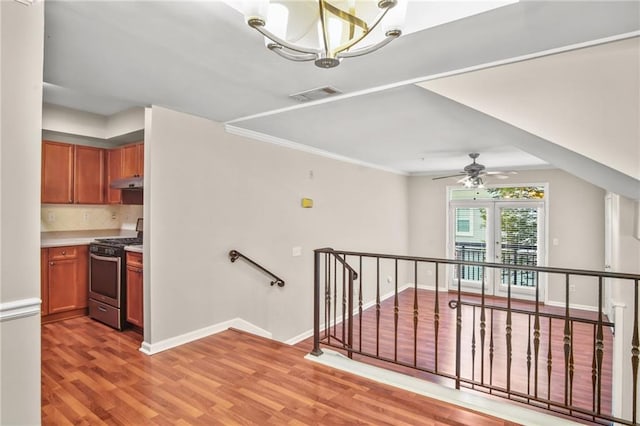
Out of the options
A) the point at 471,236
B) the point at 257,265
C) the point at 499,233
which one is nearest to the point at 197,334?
the point at 257,265

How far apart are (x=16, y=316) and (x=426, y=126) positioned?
12.1 feet

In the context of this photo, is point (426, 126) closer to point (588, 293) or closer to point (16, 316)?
point (16, 316)

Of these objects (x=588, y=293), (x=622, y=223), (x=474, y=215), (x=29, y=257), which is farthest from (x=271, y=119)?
(x=588, y=293)

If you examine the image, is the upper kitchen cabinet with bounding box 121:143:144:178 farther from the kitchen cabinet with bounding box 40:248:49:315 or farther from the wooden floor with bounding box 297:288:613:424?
→ the wooden floor with bounding box 297:288:613:424

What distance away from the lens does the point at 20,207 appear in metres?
1.56

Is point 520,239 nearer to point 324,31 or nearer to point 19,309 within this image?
point 324,31

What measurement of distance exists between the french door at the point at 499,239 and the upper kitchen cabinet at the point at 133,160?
5839 mm

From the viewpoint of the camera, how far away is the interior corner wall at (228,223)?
3227mm

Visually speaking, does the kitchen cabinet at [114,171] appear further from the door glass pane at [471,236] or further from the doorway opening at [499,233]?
the door glass pane at [471,236]

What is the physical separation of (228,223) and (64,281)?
78.7 inches

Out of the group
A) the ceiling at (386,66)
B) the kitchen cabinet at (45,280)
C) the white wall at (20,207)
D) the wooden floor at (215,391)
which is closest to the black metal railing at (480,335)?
the wooden floor at (215,391)

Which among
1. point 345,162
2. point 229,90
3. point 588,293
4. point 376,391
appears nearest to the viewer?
point 376,391

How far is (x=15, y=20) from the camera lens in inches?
60.6

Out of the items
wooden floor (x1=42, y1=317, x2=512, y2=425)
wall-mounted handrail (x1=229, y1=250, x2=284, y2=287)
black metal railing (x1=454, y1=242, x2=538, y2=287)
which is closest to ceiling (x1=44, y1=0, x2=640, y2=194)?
wall-mounted handrail (x1=229, y1=250, x2=284, y2=287)
